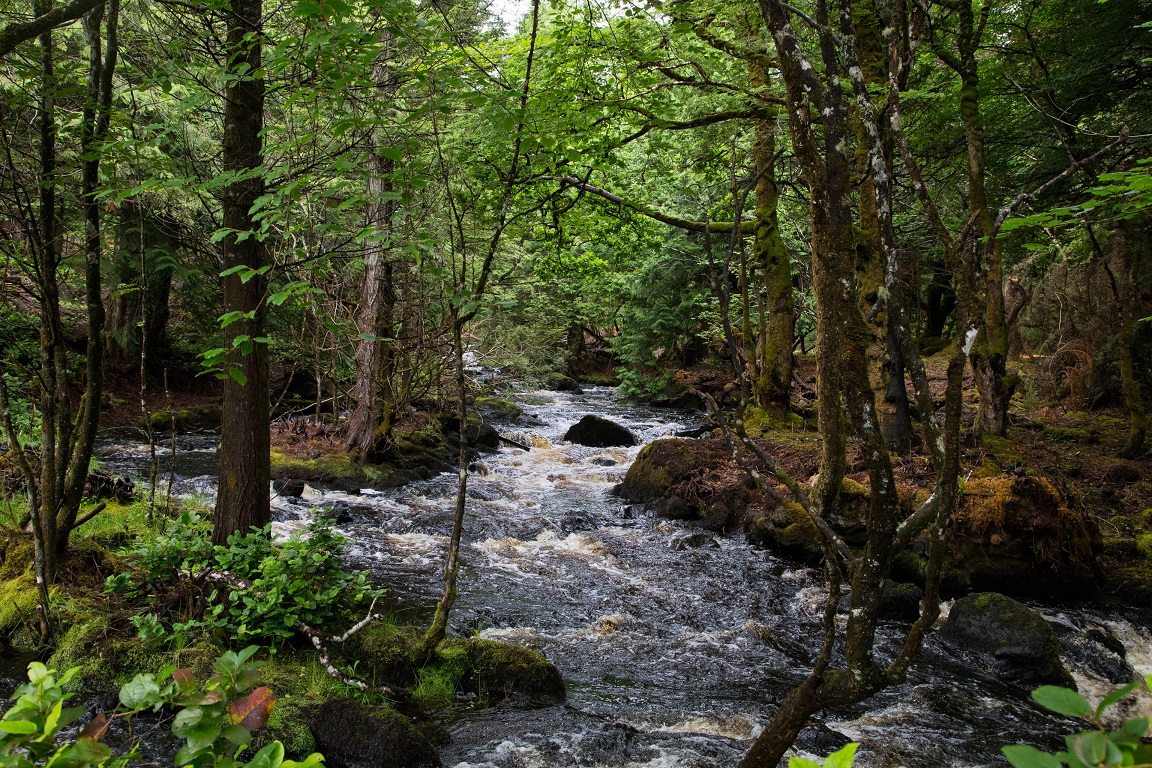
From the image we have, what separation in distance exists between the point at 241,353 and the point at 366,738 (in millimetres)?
2918

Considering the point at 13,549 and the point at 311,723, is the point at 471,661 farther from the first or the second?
the point at 13,549

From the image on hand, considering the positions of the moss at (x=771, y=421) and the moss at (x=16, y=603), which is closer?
the moss at (x=16, y=603)

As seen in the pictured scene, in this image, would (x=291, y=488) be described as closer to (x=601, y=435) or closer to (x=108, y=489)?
(x=108, y=489)

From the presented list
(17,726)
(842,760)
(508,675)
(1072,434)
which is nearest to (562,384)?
(1072,434)

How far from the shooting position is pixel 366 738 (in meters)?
4.01

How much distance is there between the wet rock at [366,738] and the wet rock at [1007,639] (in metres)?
5.03

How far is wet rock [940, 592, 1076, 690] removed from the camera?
5730 mm

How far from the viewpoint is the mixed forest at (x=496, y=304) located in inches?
105

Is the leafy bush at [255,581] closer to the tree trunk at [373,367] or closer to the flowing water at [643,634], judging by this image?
the flowing water at [643,634]

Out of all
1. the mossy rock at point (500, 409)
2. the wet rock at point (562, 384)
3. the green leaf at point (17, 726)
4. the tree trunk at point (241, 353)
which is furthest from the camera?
the wet rock at point (562, 384)

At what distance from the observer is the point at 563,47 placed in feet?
22.3

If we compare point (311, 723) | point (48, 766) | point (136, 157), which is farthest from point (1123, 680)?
point (136, 157)

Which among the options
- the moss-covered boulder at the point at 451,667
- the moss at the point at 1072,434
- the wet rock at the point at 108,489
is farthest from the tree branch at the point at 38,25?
the moss at the point at 1072,434

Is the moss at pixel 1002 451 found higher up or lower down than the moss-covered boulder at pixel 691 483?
higher up
